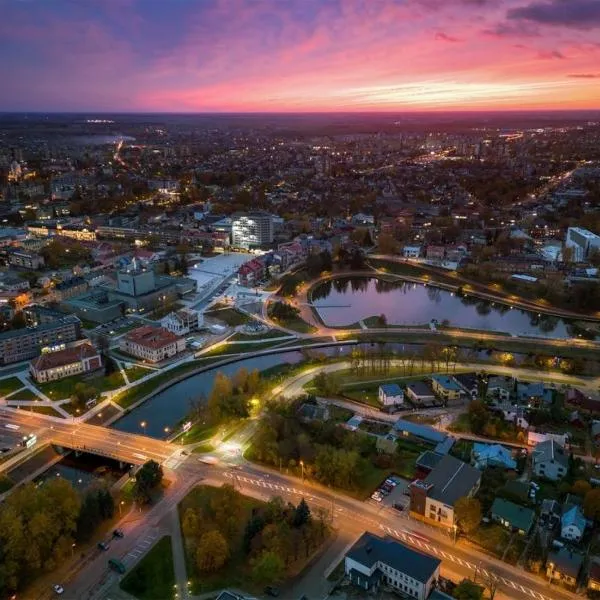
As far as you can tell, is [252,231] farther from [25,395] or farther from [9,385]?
[25,395]

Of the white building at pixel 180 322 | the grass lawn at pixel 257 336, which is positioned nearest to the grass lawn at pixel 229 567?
the grass lawn at pixel 257 336

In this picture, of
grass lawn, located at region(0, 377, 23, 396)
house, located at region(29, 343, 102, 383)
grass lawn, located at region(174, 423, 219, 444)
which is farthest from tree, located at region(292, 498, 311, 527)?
grass lawn, located at region(0, 377, 23, 396)

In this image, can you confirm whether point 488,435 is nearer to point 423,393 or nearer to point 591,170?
point 423,393

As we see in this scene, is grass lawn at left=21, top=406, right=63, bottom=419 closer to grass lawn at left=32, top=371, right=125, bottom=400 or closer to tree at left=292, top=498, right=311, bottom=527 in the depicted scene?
grass lawn at left=32, top=371, right=125, bottom=400

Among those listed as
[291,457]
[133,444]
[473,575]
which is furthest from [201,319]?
[473,575]

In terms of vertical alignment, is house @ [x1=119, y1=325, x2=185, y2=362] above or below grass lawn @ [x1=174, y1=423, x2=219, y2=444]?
above

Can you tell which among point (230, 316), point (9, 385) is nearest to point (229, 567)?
point (9, 385)

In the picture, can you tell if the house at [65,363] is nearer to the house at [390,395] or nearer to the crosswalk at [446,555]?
the house at [390,395]
